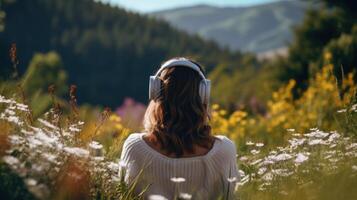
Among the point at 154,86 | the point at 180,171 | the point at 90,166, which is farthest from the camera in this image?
the point at 154,86

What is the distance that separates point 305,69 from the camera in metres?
19.6

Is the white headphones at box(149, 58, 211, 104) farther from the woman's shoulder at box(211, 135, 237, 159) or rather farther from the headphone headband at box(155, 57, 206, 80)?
the woman's shoulder at box(211, 135, 237, 159)

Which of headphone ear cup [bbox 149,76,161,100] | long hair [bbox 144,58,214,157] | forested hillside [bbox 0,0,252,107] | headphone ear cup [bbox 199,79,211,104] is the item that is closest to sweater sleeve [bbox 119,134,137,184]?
long hair [bbox 144,58,214,157]

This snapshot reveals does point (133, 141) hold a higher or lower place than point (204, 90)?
lower

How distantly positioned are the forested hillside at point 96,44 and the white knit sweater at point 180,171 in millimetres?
81803

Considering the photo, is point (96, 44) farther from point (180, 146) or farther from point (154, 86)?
point (180, 146)

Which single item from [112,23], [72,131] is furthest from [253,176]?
[112,23]

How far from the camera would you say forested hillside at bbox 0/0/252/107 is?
8831cm

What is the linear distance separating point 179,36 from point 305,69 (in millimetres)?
86777

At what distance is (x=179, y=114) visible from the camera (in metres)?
3.40

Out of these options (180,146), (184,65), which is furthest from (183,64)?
(180,146)

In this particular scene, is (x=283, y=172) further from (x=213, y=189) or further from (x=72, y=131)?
(x=72, y=131)

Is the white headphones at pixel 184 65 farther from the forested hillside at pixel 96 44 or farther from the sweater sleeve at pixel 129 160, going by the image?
the forested hillside at pixel 96 44

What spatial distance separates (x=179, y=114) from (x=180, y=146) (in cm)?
17
